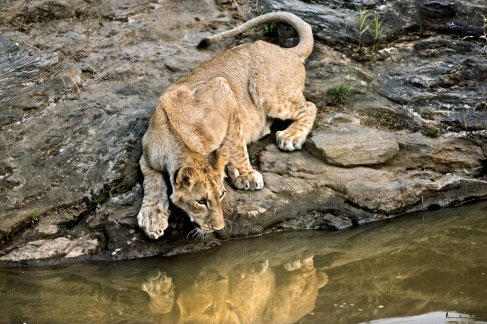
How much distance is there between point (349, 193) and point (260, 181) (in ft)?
2.72

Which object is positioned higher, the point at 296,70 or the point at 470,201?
the point at 296,70

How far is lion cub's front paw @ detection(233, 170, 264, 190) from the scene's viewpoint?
22.8 ft

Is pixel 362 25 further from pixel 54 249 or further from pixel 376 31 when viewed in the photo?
pixel 54 249

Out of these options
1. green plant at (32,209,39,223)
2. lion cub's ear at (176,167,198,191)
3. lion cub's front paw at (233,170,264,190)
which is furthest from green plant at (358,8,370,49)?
green plant at (32,209,39,223)

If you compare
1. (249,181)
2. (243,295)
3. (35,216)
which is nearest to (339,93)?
(249,181)

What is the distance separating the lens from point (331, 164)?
287 inches

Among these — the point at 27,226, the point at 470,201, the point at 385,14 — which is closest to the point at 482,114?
the point at 470,201

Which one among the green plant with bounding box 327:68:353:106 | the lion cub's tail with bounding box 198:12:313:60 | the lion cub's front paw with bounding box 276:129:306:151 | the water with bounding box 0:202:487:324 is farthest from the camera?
the lion cub's tail with bounding box 198:12:313:60

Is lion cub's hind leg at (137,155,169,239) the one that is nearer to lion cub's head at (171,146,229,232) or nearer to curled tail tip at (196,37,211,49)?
lion cub's head at (171,146,229,232)

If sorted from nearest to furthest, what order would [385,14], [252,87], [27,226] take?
[27,226] → [252,87] → [385,14]

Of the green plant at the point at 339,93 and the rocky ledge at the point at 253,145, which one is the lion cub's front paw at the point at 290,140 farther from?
the green plant at the point at 339,93

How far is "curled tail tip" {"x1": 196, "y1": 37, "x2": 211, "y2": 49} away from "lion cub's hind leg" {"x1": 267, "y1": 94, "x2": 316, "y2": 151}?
1.24 meters

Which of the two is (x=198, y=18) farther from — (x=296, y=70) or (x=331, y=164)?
(x=331, y=164)

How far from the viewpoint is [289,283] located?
5.76 meters
